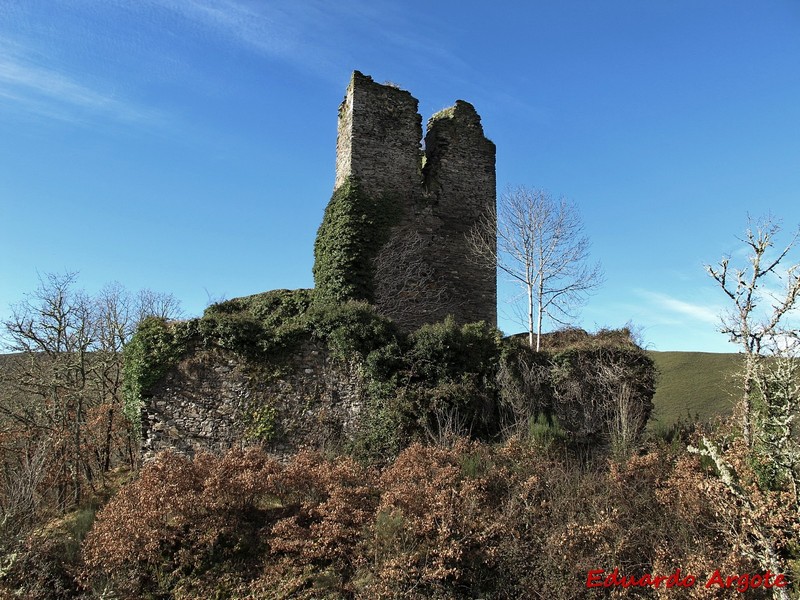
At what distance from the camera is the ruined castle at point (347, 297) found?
13.0m

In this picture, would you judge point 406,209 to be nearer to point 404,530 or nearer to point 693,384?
point 404,530

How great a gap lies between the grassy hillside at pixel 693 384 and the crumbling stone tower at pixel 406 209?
23.5 ft

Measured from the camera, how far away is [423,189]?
62.8 ft

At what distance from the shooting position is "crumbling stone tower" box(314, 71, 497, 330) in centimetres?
1743

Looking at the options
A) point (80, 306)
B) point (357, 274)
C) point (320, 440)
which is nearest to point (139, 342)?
point (320, 440)

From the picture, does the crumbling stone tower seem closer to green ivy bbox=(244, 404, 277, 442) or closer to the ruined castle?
the ruined castle

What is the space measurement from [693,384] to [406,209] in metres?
13.9

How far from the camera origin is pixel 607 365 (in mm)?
14633

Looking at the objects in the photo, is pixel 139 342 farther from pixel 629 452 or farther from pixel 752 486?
pixel 752 486

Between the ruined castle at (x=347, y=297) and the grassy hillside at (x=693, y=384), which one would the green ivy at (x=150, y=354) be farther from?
the grassy hillside at (x=693, y=384)

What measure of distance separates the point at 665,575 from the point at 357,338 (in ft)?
24.2

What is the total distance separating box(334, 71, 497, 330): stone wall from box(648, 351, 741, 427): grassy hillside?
23.2 ft

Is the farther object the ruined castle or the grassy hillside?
the grassy hillside

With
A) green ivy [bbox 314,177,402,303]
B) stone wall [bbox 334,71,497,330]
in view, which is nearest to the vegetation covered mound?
green ivy [bbox 314,177,402,303]
